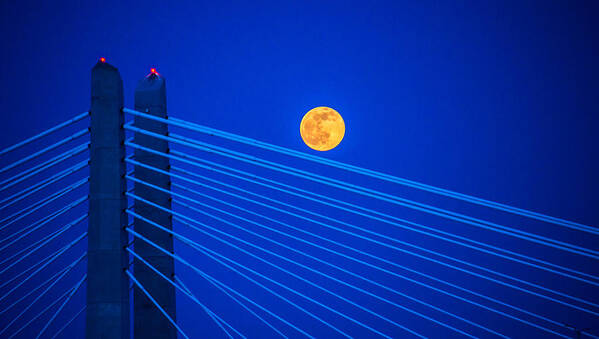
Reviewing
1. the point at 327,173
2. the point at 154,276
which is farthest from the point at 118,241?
the point at 327,173

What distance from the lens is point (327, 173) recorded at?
43.4 ft

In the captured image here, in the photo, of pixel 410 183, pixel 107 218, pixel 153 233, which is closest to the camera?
pixel 410 183

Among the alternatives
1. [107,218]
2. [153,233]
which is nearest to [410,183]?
[107,218]

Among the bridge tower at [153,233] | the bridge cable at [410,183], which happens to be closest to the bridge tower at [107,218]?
the bridge cable at [410,183]

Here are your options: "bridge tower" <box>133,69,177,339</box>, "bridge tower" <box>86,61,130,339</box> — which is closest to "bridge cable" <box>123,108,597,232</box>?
"bridge tower" <box>86,61,130,339</box>

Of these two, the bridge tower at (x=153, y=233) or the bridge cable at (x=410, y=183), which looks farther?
the bridge tower at (x=153, y=233)

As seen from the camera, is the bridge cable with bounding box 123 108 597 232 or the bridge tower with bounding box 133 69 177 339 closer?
the bridge cable with bounding box 123 108 597 232

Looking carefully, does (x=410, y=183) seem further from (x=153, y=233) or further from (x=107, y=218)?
(x=153, y=233)

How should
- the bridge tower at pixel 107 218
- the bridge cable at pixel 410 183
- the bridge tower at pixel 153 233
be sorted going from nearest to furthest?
1. the bridge cable at pixel 410 183
2. the bridge tower at pixel 107 218
3. the bridge tower at pixel 153 233

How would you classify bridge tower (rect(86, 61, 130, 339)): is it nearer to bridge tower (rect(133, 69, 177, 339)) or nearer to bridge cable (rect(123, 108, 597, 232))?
bridge cable (rect(123, 108, 597, 232))

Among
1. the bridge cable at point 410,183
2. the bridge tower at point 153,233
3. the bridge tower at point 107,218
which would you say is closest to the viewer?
the bridge cable at point 410,183

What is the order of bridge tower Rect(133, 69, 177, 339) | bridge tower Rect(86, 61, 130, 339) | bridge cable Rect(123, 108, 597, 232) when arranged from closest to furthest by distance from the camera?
bridge cable Rect(123, 108, 597, 232) → bridge tower Rect(86, 61, 130, 339) → bridge tower Rect(133, 69, 177, 339)

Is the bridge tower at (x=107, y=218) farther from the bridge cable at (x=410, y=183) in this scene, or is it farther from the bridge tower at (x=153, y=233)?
the bridge tower at (x=153, y=233)

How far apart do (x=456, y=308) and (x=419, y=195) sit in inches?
145
